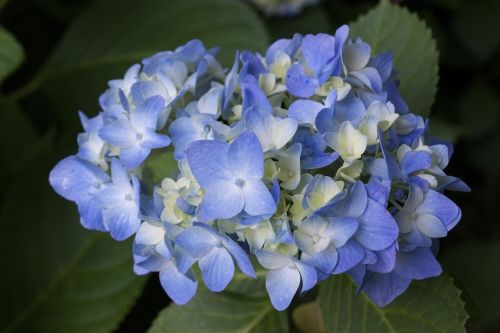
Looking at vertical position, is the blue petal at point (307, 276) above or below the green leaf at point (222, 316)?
above

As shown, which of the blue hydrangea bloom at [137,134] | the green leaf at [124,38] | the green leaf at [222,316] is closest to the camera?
the blue hydrangea bloom at [137,134]

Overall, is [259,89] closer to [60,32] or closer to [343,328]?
[343,328]

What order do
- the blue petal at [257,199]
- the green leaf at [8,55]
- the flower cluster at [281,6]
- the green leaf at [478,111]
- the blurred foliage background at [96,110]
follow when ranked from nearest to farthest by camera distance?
the blue petal at [257,199], the green leaf at [8,55], the blurred foliage background at [96,110], the flower cluster at [281,6], the green leaf at [478,111]

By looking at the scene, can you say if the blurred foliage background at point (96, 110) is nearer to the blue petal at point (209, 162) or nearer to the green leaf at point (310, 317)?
the green leaf at point (310, 317)

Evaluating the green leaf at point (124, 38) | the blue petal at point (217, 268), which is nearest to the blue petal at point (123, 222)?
the blue petal at point (217, 268)

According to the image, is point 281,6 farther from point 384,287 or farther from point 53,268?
point 384,287

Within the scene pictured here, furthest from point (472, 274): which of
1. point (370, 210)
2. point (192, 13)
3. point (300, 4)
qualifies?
point (370, 210)

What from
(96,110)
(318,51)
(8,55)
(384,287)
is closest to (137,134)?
(318,51)
